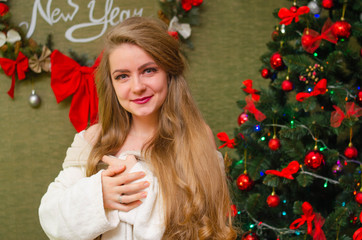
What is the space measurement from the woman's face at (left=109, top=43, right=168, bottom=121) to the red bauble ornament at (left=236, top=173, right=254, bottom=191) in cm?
68

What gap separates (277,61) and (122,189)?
3.10 ft

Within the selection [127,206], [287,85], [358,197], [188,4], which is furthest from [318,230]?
[188,4]

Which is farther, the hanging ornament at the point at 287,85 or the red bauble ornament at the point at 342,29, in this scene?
the hanging ornament at the point at 287,85

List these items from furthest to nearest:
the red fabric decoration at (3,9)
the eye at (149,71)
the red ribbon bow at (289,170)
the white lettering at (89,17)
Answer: the white lettering at (89,17)
the red fabric decoration at (3,9)
the red ribbon bow at (289,170)
the eye at (149,71)

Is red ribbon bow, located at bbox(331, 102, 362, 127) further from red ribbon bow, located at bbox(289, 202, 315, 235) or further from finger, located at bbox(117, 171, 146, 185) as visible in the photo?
finger, located at bbox(117, 171, 146, 185)

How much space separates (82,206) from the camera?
1084mm

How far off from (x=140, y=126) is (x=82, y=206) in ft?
1.15

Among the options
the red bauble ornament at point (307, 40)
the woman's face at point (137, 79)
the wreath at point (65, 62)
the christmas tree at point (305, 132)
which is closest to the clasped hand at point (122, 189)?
the woman's face at point (137, 79)

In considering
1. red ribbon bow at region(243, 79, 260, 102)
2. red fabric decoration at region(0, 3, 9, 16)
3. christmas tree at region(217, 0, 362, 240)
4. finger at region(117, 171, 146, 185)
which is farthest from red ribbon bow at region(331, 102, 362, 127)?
red fabric decoration at region(0, 3, 9, 16)

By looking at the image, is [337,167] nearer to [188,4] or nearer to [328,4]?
[328,4]

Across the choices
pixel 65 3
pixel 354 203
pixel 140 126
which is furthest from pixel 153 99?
pixel 65 3

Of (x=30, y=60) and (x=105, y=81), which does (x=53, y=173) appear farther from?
(x=105, y=81)

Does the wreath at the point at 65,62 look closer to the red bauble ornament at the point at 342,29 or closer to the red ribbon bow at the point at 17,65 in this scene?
the red ribbon bow at the point at 17,65

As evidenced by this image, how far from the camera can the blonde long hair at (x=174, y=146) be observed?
1138 millimetres
